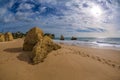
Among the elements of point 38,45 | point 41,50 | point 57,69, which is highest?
point 38,45

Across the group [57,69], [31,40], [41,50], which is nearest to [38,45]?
[41,50]

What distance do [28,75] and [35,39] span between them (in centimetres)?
241

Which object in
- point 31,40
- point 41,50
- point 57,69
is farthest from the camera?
point 31,40

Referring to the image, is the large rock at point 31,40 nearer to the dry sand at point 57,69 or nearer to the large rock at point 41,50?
the large rock at point 41,50

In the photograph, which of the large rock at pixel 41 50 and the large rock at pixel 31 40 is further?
the large rock at pixel 31 40

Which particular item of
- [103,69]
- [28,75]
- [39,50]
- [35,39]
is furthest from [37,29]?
[103,69]

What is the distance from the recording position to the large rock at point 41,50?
5.17 meters

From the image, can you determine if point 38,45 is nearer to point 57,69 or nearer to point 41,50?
point 41,50

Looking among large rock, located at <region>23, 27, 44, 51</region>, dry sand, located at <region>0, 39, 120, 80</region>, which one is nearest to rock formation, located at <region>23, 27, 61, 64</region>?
large rock, located at <region>23, 27, 44, 51</region>

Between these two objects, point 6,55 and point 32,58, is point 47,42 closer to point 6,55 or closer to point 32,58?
point 32,58

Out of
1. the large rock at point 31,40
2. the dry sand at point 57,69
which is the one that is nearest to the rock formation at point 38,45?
the large rock at point 31,40

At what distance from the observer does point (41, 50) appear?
215 inches

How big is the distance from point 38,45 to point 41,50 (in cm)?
29

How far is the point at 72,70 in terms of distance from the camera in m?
4.66
